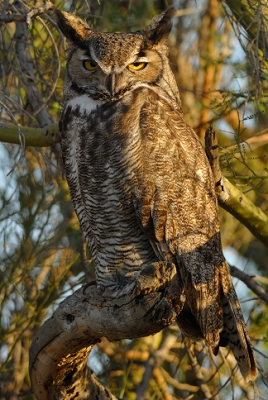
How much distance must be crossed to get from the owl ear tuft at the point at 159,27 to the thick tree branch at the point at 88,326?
1249mm

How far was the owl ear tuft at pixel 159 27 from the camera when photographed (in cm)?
312

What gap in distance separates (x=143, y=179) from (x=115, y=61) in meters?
0.55

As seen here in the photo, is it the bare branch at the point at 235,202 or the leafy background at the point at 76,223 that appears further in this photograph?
the leafy background at the point at 76,223

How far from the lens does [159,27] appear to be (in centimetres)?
312

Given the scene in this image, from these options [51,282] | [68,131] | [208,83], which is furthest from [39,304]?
[208,83]

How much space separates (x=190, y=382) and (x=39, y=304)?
44.3 inches

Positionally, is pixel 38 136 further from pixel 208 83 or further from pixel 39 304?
pixel 208 83

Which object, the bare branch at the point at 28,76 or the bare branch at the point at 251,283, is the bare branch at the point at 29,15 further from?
the bare branch at the point at 251,283

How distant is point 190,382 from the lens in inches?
170

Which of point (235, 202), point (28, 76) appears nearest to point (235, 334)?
A: point (235, 202)

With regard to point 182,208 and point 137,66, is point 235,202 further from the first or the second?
point 137,66

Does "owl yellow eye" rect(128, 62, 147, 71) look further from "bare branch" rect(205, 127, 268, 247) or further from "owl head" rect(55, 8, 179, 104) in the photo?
"bare branch" rect(205, 127, 268, 247)

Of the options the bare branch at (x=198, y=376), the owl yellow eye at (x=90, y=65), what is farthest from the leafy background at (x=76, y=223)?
the owl yellow eye at (x=90, y=65)

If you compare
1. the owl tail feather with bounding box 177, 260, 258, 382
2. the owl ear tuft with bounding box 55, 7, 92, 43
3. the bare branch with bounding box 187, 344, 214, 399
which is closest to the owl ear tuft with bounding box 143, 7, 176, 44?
the owl ear tuft with bounding box 55, 7, 92, 43
